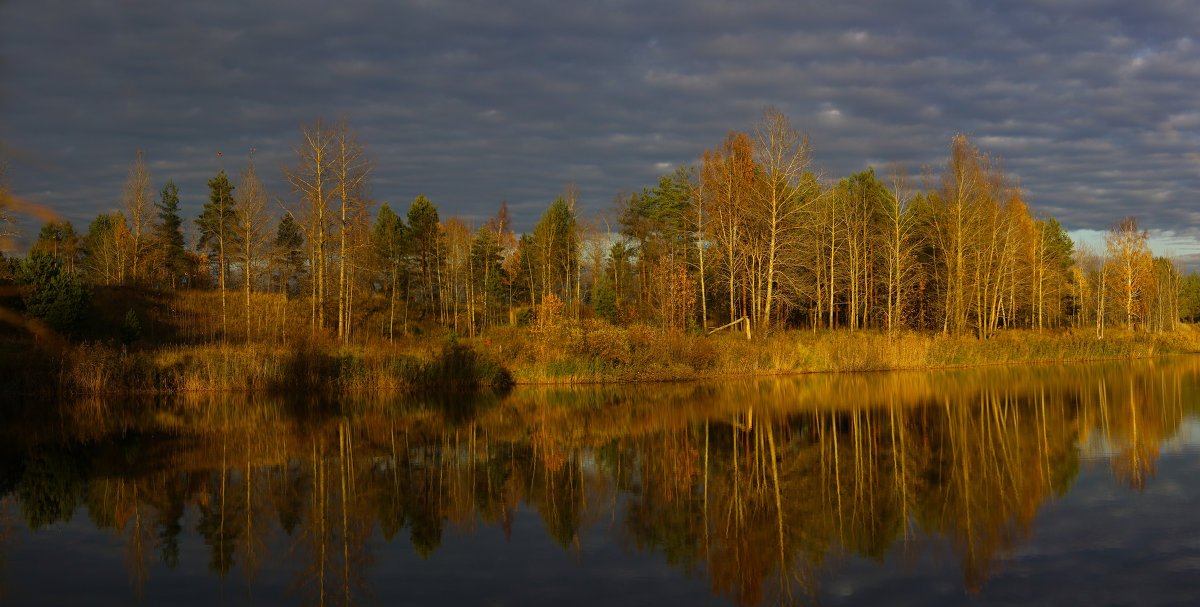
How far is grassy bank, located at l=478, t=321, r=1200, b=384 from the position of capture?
2930cm

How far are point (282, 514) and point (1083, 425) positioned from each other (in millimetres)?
17651

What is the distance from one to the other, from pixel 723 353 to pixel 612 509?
21.5 m

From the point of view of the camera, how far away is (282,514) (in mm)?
10570

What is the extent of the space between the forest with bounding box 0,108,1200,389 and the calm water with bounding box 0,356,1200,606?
1105 cm

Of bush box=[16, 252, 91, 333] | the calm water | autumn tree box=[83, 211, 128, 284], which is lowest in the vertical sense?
the calm water

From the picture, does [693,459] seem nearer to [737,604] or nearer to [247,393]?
[737,604]

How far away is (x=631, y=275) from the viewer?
216 feet

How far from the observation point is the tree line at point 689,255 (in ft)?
124

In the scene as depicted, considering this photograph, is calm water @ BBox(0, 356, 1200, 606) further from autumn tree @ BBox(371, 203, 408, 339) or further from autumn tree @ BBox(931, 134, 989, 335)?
autumn tree @ BBox(371, 203, 408, 339)

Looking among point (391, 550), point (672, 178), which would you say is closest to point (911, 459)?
point (391, 550)

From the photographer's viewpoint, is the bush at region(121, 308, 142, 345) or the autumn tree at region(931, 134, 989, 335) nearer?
the bush at region(121, 308, 142, 345)

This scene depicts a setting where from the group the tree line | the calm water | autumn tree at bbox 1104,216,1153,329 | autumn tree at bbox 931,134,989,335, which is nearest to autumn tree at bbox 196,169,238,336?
the tree line

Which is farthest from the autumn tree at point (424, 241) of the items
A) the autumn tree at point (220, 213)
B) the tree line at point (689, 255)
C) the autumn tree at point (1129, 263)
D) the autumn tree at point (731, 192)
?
the autumn tree at point (1129, 263)

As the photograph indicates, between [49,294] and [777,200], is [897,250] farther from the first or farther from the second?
[49,294]
